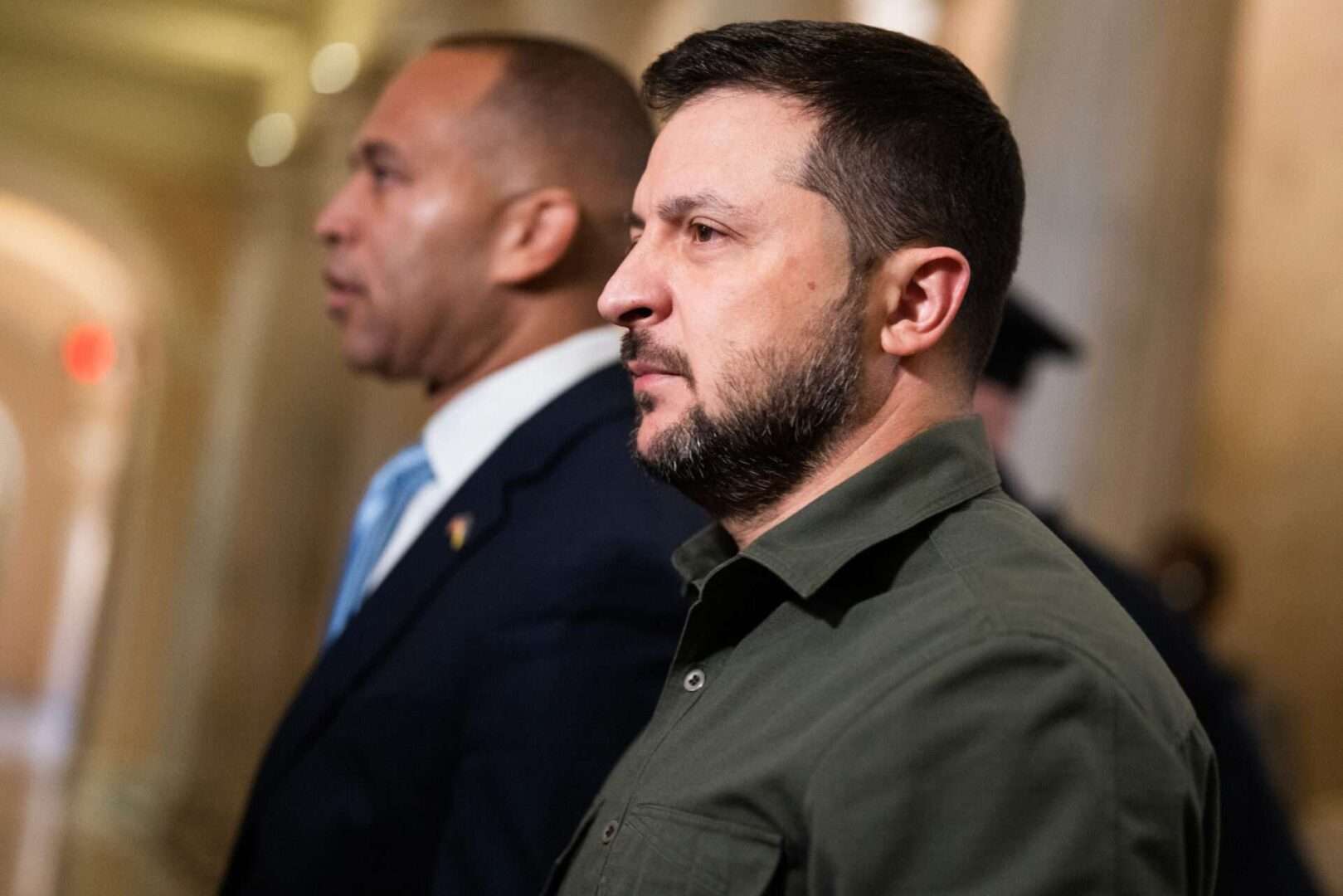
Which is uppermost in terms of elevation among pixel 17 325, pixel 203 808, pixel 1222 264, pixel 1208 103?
pixel 17 325

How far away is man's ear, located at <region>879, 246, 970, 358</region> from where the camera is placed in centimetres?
157

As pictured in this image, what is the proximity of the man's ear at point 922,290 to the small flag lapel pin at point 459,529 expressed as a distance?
3.13 ft

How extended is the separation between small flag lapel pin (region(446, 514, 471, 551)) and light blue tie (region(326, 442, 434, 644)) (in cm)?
34

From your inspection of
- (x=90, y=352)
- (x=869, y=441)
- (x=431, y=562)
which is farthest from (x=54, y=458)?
(x=869, y=441)

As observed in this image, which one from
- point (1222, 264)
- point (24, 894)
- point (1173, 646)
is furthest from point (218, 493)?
point (1173, 646)

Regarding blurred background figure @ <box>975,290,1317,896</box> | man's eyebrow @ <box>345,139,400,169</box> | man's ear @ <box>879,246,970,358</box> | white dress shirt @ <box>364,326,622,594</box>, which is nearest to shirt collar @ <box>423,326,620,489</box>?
white dress shirt @ <box>364,326,622,594</box>

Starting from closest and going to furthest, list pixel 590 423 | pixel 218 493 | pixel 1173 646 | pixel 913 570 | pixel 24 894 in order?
pixel 913 570 < pixel 590 423 < pixel 1173 646 < pixel 24 894 < pixel 218 493

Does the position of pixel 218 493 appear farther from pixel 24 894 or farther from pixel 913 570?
pixel 913 570

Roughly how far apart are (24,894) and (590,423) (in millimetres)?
6361

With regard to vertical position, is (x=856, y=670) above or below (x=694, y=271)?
below

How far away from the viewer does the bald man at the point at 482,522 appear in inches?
82.6

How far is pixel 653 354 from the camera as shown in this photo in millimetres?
1662

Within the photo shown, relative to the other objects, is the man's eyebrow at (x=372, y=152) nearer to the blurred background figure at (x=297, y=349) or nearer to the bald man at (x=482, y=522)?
the bald man at (x=482, y=522)

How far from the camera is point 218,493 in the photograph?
43.2ft
